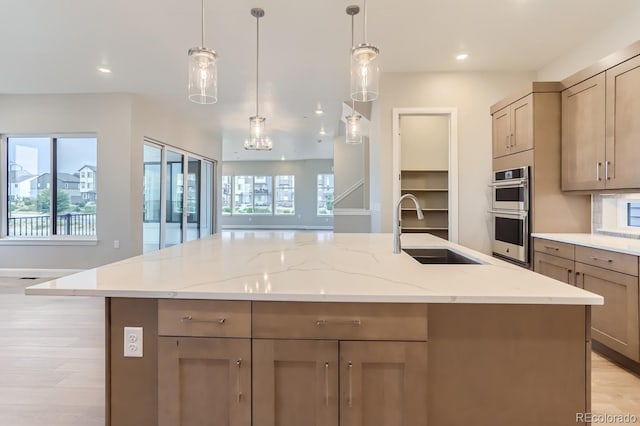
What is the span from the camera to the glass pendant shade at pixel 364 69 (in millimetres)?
2117

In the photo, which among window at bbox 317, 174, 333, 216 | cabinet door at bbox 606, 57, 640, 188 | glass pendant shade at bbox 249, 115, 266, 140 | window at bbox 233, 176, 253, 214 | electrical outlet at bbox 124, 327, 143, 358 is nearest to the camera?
electrical outlet at bbox 124, 327, 143, 358

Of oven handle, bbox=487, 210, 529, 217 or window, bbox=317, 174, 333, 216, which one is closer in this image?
oven handle, bbox=487, 210, 529, 217

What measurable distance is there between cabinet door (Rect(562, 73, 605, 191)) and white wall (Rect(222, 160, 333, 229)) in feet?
34.6

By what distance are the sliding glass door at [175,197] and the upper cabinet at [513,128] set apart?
5339 millimetres

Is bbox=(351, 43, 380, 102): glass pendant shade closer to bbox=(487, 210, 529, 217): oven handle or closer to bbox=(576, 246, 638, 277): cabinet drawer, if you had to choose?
bbox=(576, 246, 638, 277): cabinet drawer

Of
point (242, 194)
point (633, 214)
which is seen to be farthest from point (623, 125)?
point (242, 194)

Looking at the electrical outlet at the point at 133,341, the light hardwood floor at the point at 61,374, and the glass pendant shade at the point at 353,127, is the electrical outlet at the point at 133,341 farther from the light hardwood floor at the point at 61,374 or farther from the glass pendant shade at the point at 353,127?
the glass pendant shade at the point at 353,127

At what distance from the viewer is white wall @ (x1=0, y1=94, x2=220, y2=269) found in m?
5.41

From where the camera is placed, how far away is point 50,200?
18.6ft

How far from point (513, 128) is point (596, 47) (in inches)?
40.3

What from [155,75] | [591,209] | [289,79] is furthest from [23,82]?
[591,209]

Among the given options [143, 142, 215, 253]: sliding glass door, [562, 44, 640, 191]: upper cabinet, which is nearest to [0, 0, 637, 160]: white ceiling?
[562, 44, 640, 191]: upper cabinet

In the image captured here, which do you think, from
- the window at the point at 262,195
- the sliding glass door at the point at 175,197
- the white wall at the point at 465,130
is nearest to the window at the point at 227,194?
the window at the point at 262,195

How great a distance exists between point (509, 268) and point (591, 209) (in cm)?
261
